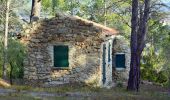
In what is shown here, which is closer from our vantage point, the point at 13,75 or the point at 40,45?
the point at 40,45

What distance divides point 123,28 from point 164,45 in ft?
47.6

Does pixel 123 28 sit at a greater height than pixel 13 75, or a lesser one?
greater

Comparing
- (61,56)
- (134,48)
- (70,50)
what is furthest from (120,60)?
(134,48)

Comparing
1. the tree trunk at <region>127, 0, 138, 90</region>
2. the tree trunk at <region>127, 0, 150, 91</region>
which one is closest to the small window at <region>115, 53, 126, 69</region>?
the tree trunk at <region>127, 0, 150, 91</region>

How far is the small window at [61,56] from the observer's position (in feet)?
79.0

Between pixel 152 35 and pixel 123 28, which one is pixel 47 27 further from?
pixel 123 28

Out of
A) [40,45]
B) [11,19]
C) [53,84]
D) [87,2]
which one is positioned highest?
[87,2]

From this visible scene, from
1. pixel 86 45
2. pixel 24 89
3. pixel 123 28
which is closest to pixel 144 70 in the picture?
pixel 86 45

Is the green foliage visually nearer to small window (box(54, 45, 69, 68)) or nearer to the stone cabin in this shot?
the stone cabin

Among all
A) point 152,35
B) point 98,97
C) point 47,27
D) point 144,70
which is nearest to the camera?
point 98,97

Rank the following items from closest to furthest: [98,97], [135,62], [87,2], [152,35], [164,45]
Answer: [98,97]
[135,62]
[164,45]
[152,35]
[87,2]

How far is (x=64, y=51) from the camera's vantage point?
24.1 meters

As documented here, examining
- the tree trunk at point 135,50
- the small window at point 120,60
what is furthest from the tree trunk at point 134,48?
the small window at point 120,60

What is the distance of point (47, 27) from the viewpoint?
2400 centimetres
